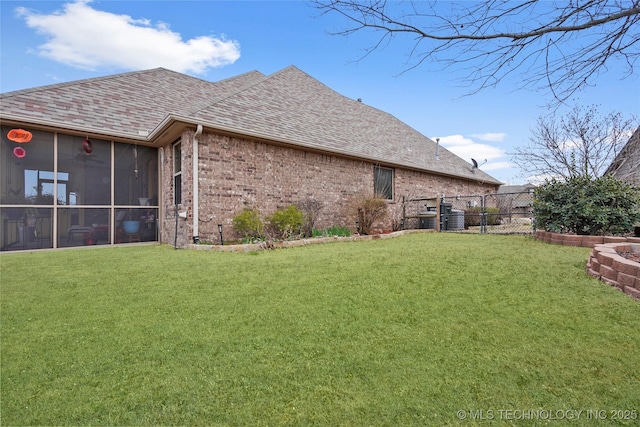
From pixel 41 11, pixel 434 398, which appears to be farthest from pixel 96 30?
pixel 434 398

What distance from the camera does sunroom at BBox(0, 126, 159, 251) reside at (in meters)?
7.37

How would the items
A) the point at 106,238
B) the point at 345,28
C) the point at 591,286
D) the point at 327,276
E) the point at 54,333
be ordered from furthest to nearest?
the point at 106,238
the point at 327,276
the point at 591,286
the point at 345,28
the point at 54,333

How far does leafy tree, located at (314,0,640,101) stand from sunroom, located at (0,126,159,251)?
8063 millimetres

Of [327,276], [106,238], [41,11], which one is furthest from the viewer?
[106,238]

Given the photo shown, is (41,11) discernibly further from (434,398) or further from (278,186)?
(434,398)

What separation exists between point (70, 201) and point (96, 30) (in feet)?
16.5

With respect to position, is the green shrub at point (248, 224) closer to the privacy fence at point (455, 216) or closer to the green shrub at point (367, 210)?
the green shrub at point (367, 210)

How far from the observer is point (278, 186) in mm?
9250

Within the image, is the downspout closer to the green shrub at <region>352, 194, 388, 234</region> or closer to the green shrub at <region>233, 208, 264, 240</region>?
the green shrub at <region>233, 208, 264, 240</region>

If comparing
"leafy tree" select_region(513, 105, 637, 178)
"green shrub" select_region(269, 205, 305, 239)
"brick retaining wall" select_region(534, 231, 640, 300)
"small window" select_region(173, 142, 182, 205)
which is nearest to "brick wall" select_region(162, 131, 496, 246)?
"small window" select_region(173, 142, 182, 205)

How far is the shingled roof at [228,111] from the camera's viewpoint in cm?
Result: 770

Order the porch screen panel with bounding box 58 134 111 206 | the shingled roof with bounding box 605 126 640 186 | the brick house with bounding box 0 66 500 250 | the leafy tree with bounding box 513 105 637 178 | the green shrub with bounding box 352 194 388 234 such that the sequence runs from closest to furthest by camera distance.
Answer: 1. the brick house with bounding box 0 66 500 250
2. the porch screen panel with bounding box 58 134 111 206
3. the shingled roof with bounding box 605 126 640 186
4. the green shrub with bounding box 352 194 388 234
5. the leafy tree with bounding box 513 105 637 178

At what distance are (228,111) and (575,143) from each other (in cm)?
1493

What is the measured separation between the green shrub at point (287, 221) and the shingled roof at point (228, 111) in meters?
2.17
